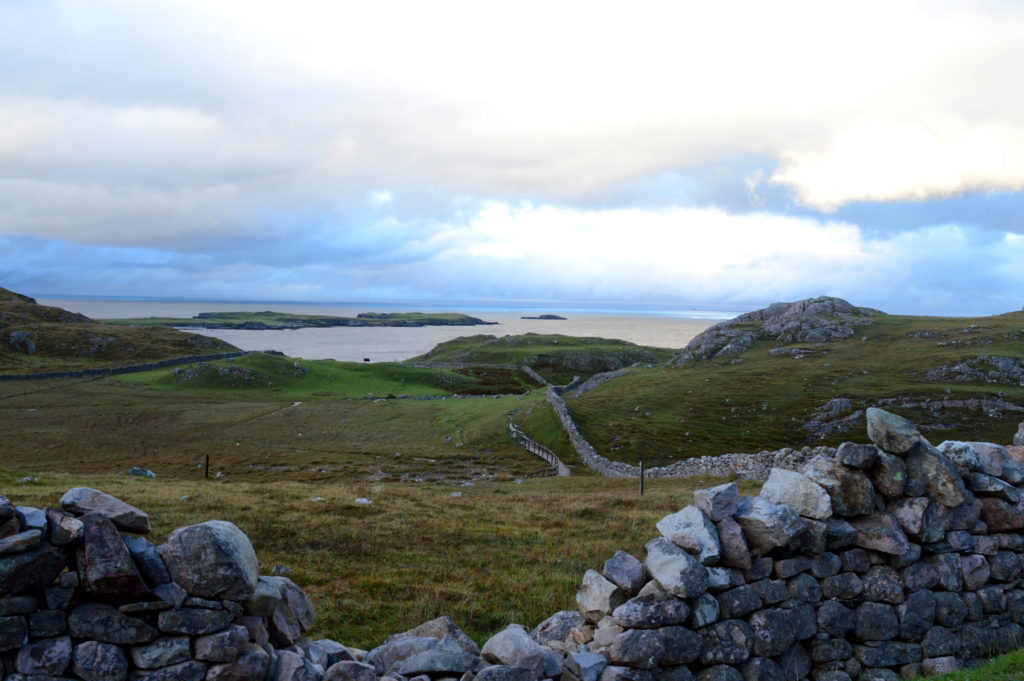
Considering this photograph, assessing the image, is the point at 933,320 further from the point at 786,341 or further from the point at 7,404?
the point at 7,404

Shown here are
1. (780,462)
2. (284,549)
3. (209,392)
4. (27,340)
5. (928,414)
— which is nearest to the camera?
(284,549)

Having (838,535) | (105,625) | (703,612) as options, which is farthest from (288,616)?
(838,535)

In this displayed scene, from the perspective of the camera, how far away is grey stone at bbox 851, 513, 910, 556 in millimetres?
9719

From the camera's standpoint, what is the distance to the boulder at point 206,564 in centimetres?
701

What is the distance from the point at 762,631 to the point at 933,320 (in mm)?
113483

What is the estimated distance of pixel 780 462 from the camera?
30.7 meters

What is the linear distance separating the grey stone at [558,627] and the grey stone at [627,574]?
1.22 metres

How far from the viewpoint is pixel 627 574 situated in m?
8.79

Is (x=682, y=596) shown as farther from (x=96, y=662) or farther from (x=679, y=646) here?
(x=96, y=662)

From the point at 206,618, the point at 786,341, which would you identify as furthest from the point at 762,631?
the point at 786,341

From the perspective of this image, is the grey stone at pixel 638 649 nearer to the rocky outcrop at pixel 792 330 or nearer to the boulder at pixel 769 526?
the boulder at pixel 769 526

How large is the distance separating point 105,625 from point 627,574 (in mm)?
6790

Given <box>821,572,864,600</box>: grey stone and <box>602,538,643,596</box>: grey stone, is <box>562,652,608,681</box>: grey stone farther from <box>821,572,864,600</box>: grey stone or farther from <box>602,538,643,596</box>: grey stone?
<box>821,572,864,600</box>: grey stone

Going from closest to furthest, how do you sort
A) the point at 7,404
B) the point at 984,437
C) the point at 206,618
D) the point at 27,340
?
the point at 206,618 → the point at 984,437 → the point at 7,404 → the point at 27,340
